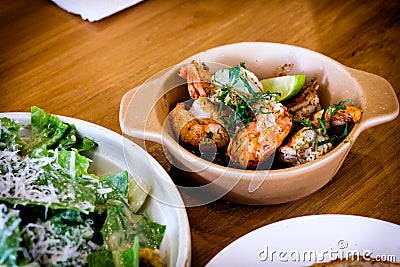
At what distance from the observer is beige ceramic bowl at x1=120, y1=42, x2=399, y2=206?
1.08 m

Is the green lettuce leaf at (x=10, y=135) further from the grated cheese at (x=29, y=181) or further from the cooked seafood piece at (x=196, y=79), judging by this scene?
the cooked seafood piece at (x=196, y=79)

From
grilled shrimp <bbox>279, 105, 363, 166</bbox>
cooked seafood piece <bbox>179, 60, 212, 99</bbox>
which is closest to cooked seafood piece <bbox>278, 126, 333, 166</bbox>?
grilled shrimp <bbox>279, 105, 363, 166</bbox>

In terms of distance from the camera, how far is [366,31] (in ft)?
5.62

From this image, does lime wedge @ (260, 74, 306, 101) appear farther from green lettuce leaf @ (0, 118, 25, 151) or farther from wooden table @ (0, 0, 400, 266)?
green lettuce leaf @ (0, 118, 25, 151)

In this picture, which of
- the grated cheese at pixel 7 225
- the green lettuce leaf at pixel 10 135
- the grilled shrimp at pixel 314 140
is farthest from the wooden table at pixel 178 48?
the grated cheese at pixel 7 225

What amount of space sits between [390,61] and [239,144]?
70 centimetres

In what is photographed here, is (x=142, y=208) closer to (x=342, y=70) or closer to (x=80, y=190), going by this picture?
(x=80, y=190)

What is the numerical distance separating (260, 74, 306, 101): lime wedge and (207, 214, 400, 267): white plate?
0.33 m

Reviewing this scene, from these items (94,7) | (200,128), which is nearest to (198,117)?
(200,128)

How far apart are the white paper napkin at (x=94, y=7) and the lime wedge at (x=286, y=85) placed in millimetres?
752

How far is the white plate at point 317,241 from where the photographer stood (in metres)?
1.04

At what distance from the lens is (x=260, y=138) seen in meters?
1.13

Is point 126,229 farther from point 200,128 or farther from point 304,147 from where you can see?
point 304,147

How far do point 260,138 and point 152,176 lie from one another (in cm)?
24
